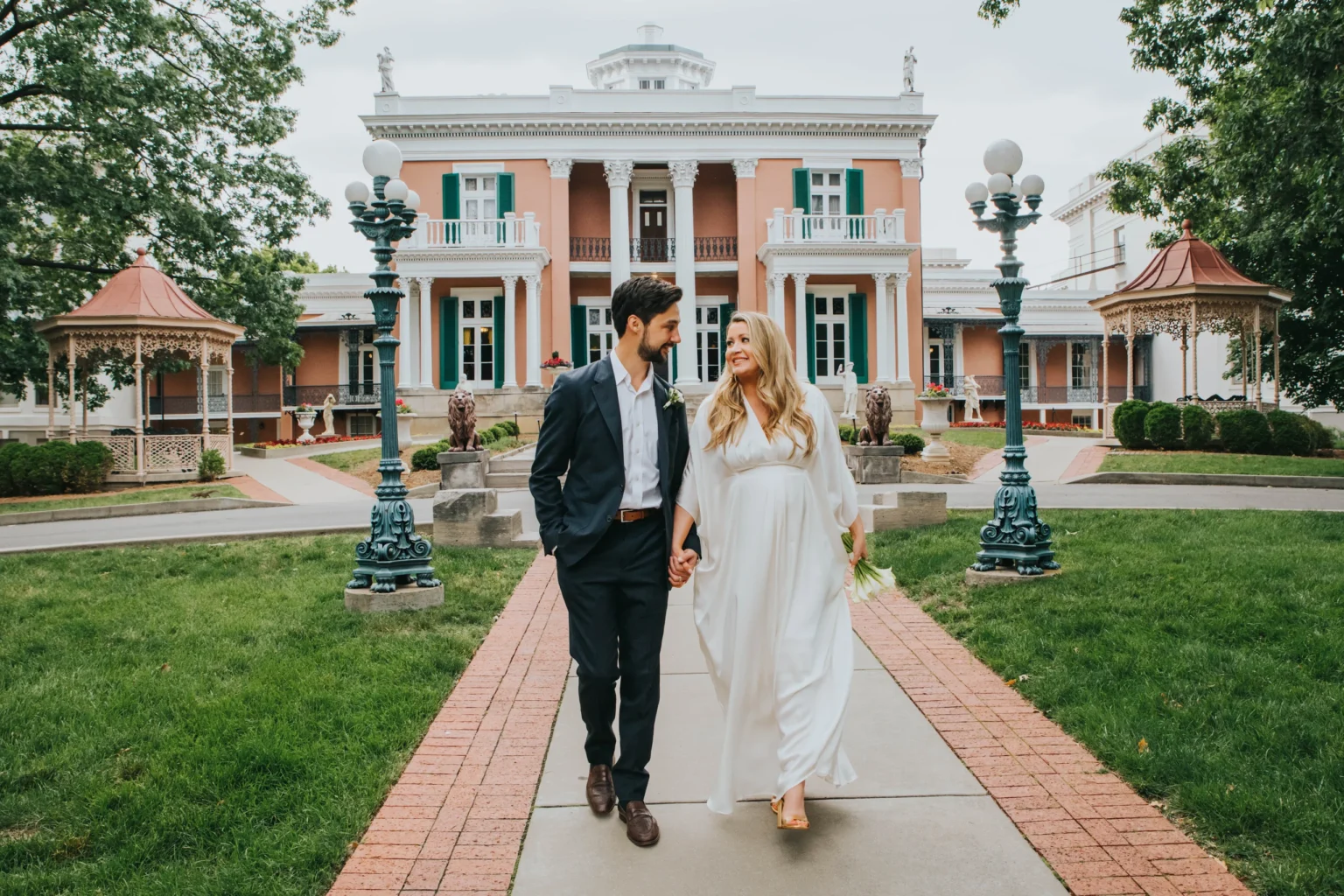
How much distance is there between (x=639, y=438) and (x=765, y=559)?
0.68 metres

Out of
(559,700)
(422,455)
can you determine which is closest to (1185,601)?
(559,700)

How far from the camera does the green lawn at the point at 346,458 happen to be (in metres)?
22.5

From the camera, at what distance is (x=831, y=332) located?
32625 mm

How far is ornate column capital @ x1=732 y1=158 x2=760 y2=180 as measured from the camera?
106ft

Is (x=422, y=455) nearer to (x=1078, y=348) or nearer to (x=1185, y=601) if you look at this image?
(x=1185, y=601)

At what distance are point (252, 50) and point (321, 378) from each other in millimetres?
16691

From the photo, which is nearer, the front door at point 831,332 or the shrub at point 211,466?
the shrub at point 211,466

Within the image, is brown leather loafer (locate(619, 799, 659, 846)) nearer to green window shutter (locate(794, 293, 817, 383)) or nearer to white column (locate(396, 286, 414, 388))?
white column (locate(396, 286, 414, 388))

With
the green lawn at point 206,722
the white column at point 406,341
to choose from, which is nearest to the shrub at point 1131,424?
the green lawn at point 206,722

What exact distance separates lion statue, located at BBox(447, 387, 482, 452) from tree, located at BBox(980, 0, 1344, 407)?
10.0 m

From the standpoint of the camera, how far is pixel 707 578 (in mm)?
3979

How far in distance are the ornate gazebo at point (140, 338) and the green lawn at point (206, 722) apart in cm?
1267

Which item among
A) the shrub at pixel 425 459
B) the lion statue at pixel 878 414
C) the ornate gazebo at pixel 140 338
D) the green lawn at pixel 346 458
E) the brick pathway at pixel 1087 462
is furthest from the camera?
the green lawn at pixel 346 458

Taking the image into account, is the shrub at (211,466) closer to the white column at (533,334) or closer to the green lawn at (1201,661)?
the white column at (533,334)
